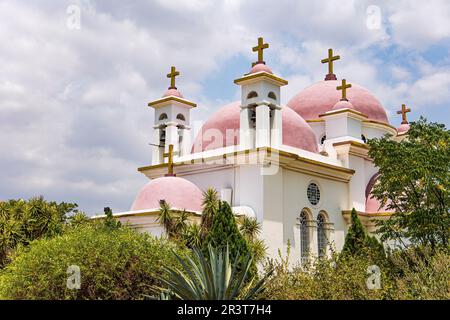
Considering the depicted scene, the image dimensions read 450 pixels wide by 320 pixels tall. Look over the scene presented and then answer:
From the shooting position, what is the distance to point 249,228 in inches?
852

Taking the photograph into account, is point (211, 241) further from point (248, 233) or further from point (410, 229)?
point (410, 229)

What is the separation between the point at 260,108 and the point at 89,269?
11.1 metres

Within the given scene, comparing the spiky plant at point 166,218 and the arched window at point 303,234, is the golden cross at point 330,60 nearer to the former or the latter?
the arched window at point 303,234

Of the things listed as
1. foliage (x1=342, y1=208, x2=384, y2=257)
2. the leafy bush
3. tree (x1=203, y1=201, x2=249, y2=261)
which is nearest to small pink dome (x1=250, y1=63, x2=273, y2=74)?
foliage (x1=342, y1=208, x2=384, y2=257)

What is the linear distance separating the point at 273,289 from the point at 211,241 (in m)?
5.29

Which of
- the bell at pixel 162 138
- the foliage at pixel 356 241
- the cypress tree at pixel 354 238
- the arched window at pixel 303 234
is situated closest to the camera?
the foliage at pixel 356 241

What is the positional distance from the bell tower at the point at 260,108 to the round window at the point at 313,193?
112 inches

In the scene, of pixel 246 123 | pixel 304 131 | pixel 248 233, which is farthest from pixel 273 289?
pixel 304 131

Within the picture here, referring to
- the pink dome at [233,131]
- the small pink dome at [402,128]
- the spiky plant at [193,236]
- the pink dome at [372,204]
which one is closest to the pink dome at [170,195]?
the spiky plant at [193,236]

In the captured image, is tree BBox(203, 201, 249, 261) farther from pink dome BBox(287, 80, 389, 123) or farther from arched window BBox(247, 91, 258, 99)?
pink dome BBox(287, 80, 389, 123)

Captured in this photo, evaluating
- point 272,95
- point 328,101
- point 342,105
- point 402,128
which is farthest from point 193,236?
point 402,128

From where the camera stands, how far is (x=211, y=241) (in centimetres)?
1834

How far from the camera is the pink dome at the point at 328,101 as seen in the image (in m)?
30.3

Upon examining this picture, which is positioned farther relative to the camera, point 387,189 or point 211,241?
point 387,189
